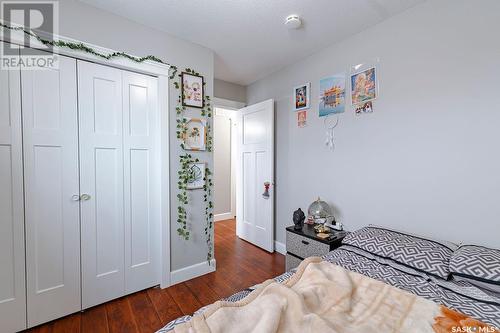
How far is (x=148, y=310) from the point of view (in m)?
1.85

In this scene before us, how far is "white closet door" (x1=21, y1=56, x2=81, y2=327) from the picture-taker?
1.62m

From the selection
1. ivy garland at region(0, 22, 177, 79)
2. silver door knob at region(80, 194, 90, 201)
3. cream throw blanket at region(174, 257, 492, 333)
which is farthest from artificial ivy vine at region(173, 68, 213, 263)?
cream throw blanket at region(174, 257, 492, 333)

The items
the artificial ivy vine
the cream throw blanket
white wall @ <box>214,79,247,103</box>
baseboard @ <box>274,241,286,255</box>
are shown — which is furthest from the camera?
white wall @ <box>214,79,247,103</box>

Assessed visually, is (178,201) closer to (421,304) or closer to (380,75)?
(421,304)

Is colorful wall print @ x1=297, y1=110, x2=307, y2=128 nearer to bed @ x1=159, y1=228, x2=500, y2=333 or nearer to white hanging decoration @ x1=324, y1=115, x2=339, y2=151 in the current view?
white hanging decoration @ x1=324, y1=115, x2=339, y2=151

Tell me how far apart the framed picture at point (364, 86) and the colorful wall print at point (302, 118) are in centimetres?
59

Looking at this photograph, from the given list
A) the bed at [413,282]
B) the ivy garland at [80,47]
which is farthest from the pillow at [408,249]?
the ivy garland at [80,47]

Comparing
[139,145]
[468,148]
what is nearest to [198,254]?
[139,145]

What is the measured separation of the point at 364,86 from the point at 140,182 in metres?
2.32

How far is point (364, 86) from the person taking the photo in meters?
2.08

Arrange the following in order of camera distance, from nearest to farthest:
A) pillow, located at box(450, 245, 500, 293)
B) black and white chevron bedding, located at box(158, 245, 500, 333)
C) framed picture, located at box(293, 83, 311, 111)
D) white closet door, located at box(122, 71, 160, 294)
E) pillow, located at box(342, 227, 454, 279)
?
black and white chevron bedding, located at box(158, 245, 500, 333)
pillow, located at box(450, 245, 500, 293)
pillow, located at box(342, 227, 454, 279)
white closet door, located at box(122, 71, 160, 294)
framed picture, located at box(293, 83, 311, 111)

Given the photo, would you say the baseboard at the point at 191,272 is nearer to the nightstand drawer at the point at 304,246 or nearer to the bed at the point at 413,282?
the nightstand drawer at the point at 304,246

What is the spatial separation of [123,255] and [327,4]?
9.12ft

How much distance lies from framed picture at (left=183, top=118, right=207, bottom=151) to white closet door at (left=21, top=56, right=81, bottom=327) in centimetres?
91
